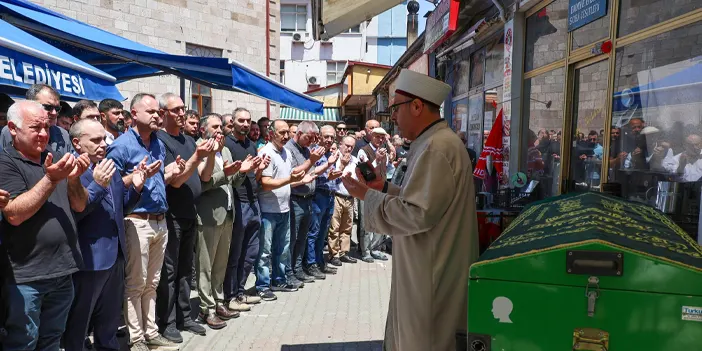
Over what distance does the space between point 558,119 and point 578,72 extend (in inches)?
25.1

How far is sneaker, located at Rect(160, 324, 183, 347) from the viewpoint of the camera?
4.64 meters

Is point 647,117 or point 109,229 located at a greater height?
point 647,117

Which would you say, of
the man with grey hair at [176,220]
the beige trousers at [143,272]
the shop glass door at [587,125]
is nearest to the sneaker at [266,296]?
the man with grey hair at [176,220]

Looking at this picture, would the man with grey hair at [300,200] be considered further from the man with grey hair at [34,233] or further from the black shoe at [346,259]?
the man with grey hair at [34,233]

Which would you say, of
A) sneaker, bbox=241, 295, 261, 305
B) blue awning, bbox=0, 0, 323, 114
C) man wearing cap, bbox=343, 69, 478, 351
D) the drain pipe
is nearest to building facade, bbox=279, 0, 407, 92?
the drain pipe

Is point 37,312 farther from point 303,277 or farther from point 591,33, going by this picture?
point 591,33

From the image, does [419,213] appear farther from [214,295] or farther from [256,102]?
[256,102]

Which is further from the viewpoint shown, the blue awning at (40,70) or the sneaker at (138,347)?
the sneaker at (138,347)

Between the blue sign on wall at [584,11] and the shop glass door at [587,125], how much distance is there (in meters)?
0.42

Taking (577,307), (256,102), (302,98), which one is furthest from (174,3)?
(577,307)

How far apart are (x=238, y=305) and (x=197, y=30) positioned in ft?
34.5

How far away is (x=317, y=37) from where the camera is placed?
7168 millimetres

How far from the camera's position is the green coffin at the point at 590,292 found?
1915mm

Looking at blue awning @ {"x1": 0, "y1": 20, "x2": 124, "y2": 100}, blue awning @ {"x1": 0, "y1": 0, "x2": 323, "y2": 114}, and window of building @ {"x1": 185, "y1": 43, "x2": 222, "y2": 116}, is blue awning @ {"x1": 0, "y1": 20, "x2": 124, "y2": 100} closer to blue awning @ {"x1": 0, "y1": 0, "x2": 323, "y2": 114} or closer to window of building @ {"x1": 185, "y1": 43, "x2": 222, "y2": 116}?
blue awning @ {"x1": 0, "y1": 0, "x2": 323, "y2": 114}
